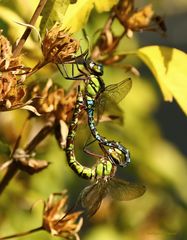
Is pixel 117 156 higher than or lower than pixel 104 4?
lower

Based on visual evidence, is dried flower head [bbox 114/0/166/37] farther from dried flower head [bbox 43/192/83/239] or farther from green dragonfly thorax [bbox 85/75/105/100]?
dried flower head [bbox 43/192/83/239]

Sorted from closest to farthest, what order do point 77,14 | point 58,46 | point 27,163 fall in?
point 58,46
point 77,14
point 27,163

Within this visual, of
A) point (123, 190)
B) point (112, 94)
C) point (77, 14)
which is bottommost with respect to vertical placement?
point (123, 190)

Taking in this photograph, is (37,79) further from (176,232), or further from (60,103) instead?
(176,232)

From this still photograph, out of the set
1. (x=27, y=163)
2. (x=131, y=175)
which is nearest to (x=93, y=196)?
(x=27, y=163)

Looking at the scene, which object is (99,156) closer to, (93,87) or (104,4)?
(93,87)

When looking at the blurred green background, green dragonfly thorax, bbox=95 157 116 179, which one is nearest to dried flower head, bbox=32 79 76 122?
green dragonfly thorax, bbox=95 157 116 179
